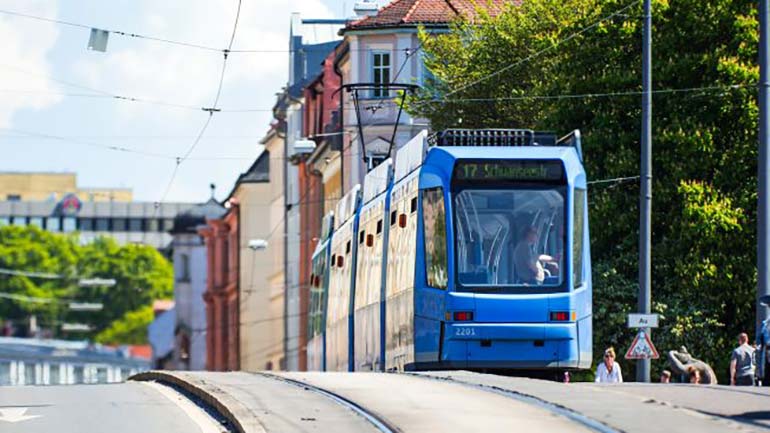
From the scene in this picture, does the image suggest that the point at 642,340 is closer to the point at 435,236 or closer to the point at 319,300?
the point at 435,236

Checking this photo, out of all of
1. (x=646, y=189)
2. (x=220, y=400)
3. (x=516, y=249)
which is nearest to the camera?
(x=220, y=400)

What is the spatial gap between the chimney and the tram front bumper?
47.1 metres

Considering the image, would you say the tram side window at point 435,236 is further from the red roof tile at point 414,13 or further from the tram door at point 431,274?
the red roof tile at point 414,13

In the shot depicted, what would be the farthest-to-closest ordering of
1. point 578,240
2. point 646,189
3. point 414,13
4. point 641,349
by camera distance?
point 414,13 → point 646,189 → point 641,349 → point 578,240

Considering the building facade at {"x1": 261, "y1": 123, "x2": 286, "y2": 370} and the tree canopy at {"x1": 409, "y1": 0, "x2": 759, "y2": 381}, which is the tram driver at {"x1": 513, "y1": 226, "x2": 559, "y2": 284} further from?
the building facade at {"x1": 261, "y1": 123, "x2": 286, "y2": 370}

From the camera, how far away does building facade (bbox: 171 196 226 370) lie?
13888 cm

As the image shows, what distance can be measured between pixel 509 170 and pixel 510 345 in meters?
2.41

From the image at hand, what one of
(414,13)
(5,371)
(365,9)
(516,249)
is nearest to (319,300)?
(516,249)

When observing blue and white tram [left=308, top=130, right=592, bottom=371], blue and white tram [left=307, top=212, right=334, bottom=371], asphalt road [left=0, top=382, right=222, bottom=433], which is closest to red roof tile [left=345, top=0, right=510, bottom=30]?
blue and white tram [left=307, top=212, right=334, bottom=371]

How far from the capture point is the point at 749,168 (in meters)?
45.0

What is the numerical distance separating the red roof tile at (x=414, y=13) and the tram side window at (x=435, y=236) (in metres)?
34.4

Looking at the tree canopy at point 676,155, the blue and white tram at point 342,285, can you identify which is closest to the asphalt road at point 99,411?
the blue and white tram at point 342,285

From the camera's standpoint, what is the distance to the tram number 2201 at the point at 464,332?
3038cm

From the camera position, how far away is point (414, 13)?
68.4m
